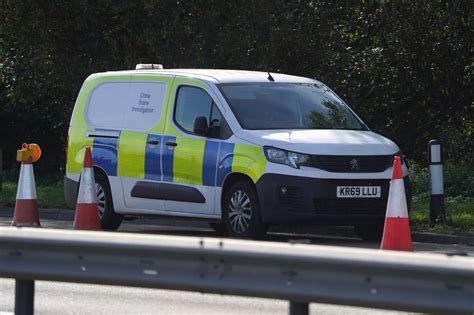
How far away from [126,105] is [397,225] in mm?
4362

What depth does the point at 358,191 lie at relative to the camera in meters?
12.1

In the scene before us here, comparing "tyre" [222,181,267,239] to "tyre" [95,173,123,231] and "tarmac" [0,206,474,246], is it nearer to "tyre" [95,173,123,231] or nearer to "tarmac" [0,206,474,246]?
"tarmac" [0,206,474,246]

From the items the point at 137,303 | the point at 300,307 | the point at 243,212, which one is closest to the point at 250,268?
the point at 300,307

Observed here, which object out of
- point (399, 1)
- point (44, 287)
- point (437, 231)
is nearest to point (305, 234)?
point (437, 231)

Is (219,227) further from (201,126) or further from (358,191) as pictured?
(358,191)

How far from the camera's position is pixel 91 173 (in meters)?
12.6

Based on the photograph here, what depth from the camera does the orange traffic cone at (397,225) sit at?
34.1 feet

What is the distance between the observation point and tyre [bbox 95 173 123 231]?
13.9 meters

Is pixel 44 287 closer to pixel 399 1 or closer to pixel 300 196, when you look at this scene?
pixel 300 196

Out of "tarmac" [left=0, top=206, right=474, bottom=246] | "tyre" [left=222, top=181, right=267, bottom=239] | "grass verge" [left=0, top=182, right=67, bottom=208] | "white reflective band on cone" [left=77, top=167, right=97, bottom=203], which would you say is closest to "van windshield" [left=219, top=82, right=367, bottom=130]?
"tyre" [left=222, top=181, right=267, bottom=239]

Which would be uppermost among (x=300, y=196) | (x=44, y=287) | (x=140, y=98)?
(x=140, y=98)

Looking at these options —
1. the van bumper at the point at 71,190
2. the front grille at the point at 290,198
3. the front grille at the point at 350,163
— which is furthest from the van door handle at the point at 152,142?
the front grille at the point at 350,163

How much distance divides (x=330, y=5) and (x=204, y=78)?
362 inches

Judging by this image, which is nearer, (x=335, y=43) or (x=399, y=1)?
(x=335, y=43)
